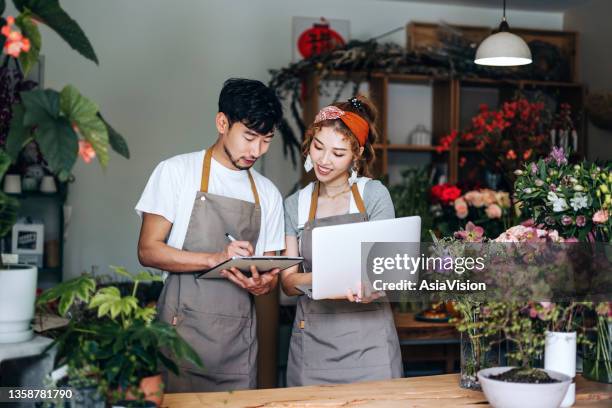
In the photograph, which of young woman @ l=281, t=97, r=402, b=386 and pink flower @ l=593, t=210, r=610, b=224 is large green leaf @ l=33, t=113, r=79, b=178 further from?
pink flower @ l=593, t=210, r=610, b=224

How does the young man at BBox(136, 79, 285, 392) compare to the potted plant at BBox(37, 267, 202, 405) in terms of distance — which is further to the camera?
the young man at BBox(136, 79, 285, 392)

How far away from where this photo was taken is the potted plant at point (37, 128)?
1568 millimetres

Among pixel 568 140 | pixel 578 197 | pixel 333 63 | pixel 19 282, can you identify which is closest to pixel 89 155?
pixel 19 282

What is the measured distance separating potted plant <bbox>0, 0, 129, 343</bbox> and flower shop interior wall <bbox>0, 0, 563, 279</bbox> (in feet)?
12.1

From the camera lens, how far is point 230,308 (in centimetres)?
266

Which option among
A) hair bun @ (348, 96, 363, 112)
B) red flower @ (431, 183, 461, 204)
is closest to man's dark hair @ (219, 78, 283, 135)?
hair bun @ (348, 96, 363, 112)

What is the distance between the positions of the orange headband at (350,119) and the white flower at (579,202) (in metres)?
0.83

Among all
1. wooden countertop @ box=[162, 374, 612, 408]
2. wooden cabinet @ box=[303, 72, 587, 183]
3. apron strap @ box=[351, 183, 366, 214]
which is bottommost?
wooden countertop @ box=[162, 374, 612, 408]

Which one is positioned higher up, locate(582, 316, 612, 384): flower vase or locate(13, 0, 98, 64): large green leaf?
locate(13, 0, 98, 64): large green leaf

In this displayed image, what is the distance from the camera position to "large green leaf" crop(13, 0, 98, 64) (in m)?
1.69

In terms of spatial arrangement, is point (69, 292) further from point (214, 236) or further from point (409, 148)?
point (409, 148)

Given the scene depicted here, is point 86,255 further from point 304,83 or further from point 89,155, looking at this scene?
point 89,155

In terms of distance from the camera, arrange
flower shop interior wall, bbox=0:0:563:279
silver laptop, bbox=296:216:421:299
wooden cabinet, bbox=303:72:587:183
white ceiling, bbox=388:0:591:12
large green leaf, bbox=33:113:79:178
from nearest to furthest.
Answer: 1. large green leaf, bbox=33:113:79:178
2. silver laptop, bbox=296:216:421:299
3. wooden cabinet, bbox=303:72:587:183
4. flower shop interior wall, bbox=0:0:563:279
5. white ceiling, bbox=388:0:591:12

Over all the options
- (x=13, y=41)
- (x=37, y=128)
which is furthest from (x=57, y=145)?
(x=13, y=41)
